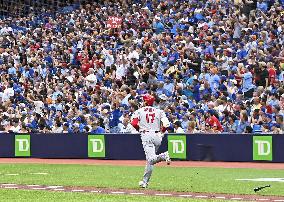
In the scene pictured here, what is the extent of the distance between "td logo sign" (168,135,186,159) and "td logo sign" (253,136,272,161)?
2.46m

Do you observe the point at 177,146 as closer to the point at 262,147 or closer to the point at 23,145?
the point at 262,147

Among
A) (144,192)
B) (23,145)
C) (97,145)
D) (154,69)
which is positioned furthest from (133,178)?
(23,145)

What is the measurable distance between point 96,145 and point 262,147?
20.8ft

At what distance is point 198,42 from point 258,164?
6954mm

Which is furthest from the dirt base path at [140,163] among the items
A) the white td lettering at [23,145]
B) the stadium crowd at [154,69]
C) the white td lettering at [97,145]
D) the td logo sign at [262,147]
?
the stadium crowd at [154,69]

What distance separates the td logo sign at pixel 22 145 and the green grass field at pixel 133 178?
4815 millimetres

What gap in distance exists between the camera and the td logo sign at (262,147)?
2544 centimetres

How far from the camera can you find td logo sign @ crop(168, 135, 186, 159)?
27102mm

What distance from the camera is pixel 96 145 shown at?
2914 centimetres

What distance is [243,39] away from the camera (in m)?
29.2

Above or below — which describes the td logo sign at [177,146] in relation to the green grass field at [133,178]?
above

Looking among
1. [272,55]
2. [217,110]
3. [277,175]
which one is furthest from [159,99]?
[277,175]

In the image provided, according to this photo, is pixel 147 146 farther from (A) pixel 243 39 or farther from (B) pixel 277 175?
(A) pixel 243 39

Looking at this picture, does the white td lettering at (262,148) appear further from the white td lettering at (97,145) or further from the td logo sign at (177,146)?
the white td lettering at (97,145)
